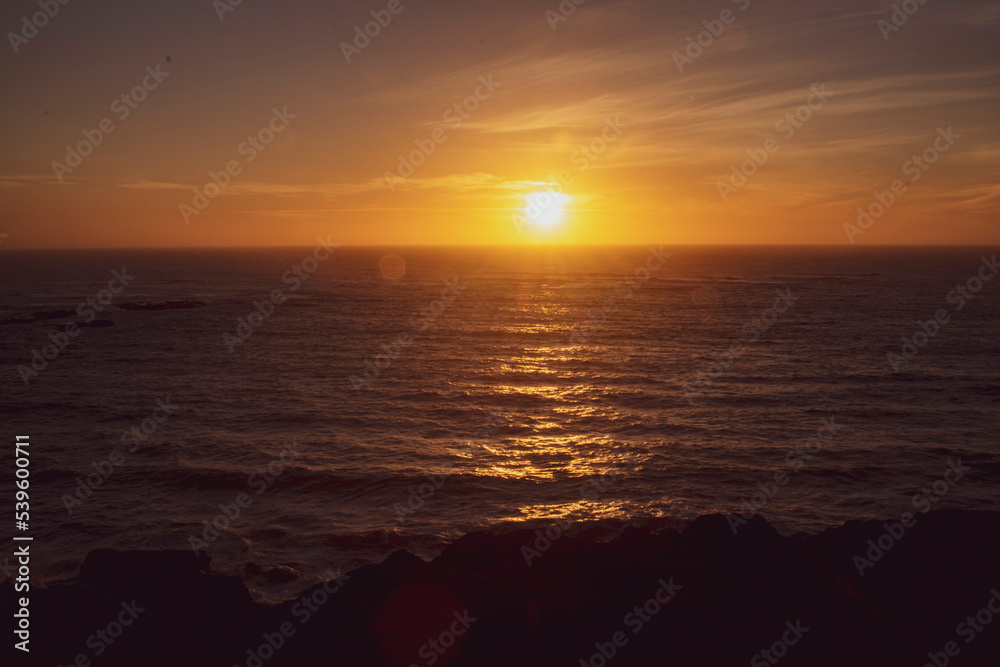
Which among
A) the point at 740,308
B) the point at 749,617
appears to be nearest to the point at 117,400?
the point at 749,617

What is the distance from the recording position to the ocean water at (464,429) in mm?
20344

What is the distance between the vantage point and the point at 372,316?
2827 inches

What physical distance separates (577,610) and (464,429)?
17844 millimetres

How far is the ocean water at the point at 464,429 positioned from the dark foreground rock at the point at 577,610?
4.42m

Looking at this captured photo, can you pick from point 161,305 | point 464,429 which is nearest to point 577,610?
point 464,429

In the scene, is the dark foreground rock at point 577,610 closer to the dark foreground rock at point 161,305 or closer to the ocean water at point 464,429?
the ocean water at point 464,429

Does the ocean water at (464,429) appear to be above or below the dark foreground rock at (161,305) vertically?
below

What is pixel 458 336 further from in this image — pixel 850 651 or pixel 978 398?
pixel 850 651

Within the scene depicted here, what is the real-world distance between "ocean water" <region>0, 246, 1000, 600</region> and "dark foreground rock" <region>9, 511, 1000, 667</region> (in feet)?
14.5

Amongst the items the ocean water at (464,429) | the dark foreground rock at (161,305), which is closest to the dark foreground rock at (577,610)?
the ocean water at (464,429)

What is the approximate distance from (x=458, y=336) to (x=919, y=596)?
1842 inches

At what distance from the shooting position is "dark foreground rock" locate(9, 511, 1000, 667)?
10977mm

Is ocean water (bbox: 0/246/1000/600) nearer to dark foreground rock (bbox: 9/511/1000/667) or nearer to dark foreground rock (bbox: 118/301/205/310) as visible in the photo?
dark foreground rock (bbox: 9/511/1000/667)

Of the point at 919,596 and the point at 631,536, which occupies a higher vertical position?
the point at 631,536
